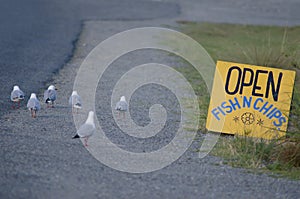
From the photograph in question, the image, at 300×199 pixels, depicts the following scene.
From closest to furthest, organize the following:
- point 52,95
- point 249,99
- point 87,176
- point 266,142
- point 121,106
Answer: point 87,176, point 266,142, point 249,99, point 121,106, point 52,95

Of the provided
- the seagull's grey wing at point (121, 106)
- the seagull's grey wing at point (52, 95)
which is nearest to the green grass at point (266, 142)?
the seagull's grey wing at point (121, 106)

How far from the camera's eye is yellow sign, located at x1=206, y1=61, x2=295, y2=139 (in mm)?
Result: 10688

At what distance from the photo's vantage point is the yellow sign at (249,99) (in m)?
10.7

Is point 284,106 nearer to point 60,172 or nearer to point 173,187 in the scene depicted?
point 173,187

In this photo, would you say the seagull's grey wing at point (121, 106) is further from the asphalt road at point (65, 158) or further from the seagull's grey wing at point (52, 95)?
the seagull's grey wing at point (52, 95)

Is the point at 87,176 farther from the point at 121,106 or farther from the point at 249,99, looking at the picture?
the point at 249,99

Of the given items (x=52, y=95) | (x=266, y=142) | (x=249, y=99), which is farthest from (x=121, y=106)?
(x=266, y=142)

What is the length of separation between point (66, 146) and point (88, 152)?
0.37m

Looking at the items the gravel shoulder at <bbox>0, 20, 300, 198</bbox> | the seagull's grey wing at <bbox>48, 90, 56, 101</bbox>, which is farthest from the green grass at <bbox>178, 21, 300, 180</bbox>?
the seagull's grey wing at <bbox>48, 90, 56, 101</bbox>

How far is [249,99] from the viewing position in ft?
35.7

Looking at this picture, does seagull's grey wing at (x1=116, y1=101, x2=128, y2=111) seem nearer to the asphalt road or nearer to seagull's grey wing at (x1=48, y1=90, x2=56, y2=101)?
the asphalt road

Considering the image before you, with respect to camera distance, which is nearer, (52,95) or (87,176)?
(87,176)

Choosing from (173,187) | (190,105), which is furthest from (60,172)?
(190,105)

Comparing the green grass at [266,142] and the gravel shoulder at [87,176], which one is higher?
the green grass at [266,142]
